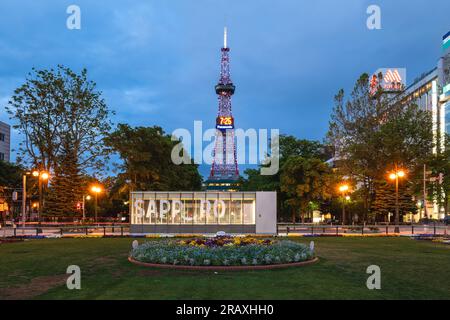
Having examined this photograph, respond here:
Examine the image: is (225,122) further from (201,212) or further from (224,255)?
(224,255)

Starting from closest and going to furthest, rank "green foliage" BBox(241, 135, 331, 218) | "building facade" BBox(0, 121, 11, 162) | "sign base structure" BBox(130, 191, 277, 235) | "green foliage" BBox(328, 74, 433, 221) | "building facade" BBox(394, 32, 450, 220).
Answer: "sign base structure" BBox(130, 191, 277, 235), "green foliage" BBox(328, 74, 433, 221), "green foliage" BBox(241, 135, 331, 218), "building facade" BBox(0, 121, 11, 162), "building facade" BBox(394, 32, 450, 220)

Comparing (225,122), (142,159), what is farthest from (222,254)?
(225,122)

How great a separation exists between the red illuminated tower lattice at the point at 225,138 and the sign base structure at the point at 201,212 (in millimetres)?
123226

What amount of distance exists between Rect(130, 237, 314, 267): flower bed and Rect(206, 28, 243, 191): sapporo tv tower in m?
146

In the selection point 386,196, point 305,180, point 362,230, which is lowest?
point 362,230

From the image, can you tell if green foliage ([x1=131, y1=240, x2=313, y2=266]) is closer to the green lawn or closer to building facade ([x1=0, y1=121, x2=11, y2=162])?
the green lawn

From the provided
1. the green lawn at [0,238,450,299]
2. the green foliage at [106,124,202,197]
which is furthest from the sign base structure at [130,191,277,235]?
the green lawn at [0,238,450,299]

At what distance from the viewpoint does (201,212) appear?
44.0 metres

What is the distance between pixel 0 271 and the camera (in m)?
18.6

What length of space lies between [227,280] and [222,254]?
3.45 m

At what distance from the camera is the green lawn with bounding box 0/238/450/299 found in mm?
13320

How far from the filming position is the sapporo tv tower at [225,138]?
169 meters
